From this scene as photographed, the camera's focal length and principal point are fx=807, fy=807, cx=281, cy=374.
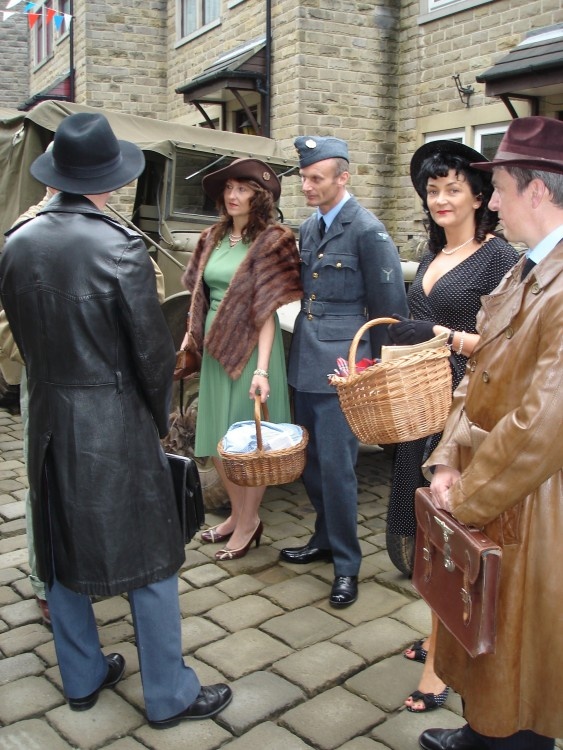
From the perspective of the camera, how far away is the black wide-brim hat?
2816 mm

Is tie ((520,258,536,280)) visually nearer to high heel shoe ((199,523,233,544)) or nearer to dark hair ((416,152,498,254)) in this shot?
dark hair ((416,152,498,254))

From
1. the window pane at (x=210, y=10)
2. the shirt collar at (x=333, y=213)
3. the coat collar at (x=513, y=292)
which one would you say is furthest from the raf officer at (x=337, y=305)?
the window pane at (x=210, y=10)

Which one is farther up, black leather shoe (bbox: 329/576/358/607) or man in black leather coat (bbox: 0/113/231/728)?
man in black leather coat (bbox: 0/113/231/728)

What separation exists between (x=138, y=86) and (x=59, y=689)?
14753 mm

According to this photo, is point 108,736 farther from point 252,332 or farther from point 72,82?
point 72,82

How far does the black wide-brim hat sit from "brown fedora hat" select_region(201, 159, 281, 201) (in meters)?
0.97

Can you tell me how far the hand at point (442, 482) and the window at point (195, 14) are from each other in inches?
519

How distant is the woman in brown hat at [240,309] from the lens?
3.65 metres

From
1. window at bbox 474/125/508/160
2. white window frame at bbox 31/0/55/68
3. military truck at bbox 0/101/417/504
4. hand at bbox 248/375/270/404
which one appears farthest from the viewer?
white window frame at bbox 31/0/55/68

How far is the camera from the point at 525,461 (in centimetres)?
169

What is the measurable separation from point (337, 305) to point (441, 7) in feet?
28.4

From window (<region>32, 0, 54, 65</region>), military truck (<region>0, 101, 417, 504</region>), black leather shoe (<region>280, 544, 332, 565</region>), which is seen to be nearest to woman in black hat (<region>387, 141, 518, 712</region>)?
black leather shoe (<region>280, 544, 332, 565</region>)

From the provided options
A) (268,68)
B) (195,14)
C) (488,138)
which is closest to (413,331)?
(488,138)

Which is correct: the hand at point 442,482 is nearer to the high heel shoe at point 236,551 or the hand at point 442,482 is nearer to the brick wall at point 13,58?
the high heel shoe at point 236,551
